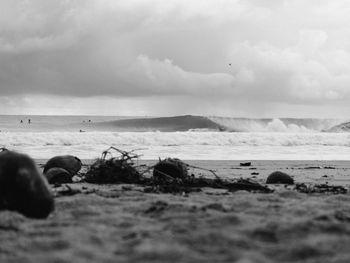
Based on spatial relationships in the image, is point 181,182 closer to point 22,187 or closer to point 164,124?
point 22,187

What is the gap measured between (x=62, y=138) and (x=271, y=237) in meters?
17.1

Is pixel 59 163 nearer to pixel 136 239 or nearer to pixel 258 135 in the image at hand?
pixel 136 239

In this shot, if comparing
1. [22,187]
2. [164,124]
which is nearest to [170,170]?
[22,187]

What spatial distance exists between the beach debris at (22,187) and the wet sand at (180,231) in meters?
0.08

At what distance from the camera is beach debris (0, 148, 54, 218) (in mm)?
3154

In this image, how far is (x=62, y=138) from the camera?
19.2 metres

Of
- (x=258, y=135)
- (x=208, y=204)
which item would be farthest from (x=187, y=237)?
(x=258, y=135)

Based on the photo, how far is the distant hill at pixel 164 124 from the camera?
4225 cm

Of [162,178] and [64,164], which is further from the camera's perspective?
[64,164]

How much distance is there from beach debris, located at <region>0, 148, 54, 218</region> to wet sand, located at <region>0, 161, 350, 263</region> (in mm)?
78

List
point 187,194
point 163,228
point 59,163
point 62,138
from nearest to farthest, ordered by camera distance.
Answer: point 163,228 → point 187,194 → point 59,163 → point 62,138

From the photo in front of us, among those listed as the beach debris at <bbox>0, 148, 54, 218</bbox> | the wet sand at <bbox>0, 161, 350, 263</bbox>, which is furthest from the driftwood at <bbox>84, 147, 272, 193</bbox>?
the beach debris at <bbox>0, 148, 54, 218</bbox>

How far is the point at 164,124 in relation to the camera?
44.8m

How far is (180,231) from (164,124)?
41.8 m
